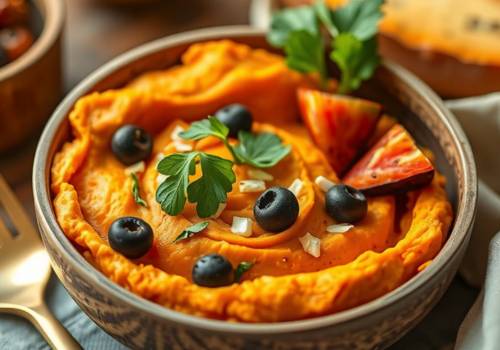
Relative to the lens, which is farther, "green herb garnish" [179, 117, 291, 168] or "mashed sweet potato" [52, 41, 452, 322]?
"green herb garnish" [179, 117, 291, 168]

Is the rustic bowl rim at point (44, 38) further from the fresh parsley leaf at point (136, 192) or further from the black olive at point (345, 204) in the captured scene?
the black olive at point (345, 204)

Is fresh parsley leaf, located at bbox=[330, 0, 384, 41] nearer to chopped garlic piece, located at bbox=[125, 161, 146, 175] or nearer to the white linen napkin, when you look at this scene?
the white linen napkin

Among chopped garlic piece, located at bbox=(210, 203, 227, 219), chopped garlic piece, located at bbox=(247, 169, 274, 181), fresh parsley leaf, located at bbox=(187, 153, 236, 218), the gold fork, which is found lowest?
the gold fork

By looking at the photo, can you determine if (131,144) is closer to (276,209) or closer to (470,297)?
(276,209)

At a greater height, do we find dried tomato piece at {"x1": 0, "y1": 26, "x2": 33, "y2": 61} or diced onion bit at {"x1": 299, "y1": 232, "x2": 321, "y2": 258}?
diced onion bit at {"x1": 299, "y1": 232, "x2": 321, "y2": 258}

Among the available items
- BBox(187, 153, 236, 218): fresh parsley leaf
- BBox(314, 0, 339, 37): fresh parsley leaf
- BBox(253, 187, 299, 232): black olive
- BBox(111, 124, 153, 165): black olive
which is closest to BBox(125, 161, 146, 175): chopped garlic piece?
BBox(111, 124, 153, 165): black olive

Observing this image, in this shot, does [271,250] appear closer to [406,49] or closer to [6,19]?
[406,49]

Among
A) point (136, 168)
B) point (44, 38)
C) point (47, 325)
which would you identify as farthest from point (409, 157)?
point (44, 38)
